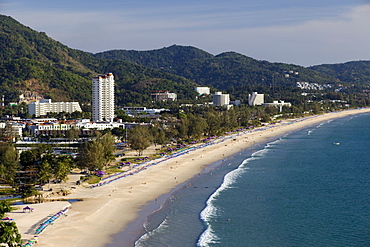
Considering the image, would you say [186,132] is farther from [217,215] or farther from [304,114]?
[304,114]

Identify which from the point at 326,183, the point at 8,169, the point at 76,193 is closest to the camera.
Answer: the point at 76,193

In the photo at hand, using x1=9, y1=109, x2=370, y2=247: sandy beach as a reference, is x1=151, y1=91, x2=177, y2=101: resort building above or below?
above

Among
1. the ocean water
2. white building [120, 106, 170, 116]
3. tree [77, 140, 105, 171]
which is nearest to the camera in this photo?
the ocean water

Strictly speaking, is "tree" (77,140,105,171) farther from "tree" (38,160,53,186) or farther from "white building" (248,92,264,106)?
"white building" (248,92,264,106)

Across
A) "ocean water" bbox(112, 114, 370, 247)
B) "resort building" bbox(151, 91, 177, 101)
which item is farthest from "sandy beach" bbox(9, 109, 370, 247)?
"resort building" bbox(151, 91, 177, 101)

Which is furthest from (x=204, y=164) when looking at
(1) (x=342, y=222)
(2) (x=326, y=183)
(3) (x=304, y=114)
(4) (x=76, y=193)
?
(3) (x=304, y=114)

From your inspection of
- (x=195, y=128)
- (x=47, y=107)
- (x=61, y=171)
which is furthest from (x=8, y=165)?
(x=47, y=107)
